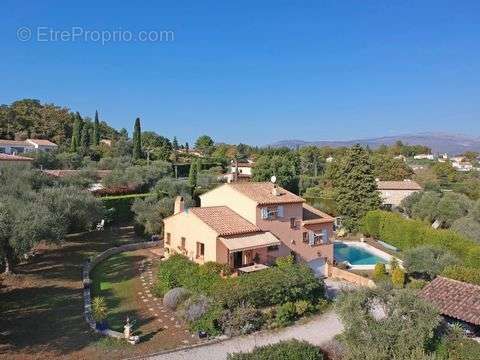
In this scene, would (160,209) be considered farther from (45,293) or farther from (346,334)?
(346,334)

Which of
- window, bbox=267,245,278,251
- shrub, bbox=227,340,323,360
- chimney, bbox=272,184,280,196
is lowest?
shrub, bbox=227,340,323,360

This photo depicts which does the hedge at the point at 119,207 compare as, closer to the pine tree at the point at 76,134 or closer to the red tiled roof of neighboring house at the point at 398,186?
the pine tree at the point at 76,134

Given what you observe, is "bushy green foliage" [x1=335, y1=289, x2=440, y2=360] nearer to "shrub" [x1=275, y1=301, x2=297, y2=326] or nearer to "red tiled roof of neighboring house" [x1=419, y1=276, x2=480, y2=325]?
"red tiled roof of neighboring house" [x1=419, y1=276, x2=480, y2=325]

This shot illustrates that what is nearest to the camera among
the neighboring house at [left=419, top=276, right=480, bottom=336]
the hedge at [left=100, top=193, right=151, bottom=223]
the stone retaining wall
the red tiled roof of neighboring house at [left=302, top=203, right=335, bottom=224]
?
the neighboring house at [left=419, top=276, right=480, bottom=336]

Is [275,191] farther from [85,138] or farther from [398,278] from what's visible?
[85,138]

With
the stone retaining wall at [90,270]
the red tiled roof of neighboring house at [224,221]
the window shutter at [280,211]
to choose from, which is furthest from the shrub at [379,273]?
the stone retaining wall at [90,270]

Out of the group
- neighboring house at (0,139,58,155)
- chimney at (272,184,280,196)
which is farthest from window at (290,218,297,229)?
neighboring house at (0,139,58,155)
